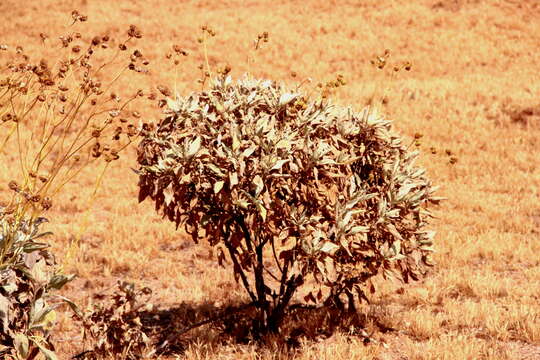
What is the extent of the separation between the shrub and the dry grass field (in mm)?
503

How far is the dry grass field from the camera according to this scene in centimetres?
559

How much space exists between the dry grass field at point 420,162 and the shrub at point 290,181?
1.65 ft

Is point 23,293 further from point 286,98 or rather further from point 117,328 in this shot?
point 286,98

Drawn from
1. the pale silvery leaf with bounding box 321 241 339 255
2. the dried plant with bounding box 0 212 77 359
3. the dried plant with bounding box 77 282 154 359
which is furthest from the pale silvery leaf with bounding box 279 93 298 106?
the dried plant with bounding box 0 212 77 359

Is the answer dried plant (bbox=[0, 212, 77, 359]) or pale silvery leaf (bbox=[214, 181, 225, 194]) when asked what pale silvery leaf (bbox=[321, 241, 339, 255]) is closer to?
pale silvery leaf (bbox=[214, 181, 225, 194])

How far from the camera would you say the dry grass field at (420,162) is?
559 cm

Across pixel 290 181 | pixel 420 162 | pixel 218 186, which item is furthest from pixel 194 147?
pixel 420 162

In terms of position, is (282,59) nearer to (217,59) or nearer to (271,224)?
(217,59)

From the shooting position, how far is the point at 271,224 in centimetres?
466

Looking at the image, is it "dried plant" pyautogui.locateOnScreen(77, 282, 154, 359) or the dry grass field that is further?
the dry grass field

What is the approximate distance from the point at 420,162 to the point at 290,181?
990cm

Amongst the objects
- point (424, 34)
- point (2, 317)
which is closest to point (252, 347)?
point (2, 317)

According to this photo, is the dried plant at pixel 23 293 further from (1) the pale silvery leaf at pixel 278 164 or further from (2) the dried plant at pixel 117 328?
(1) the pale silvery leaf at pixel 278 164

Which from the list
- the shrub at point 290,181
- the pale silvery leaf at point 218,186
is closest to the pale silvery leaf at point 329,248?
the shrub at point 290,181
